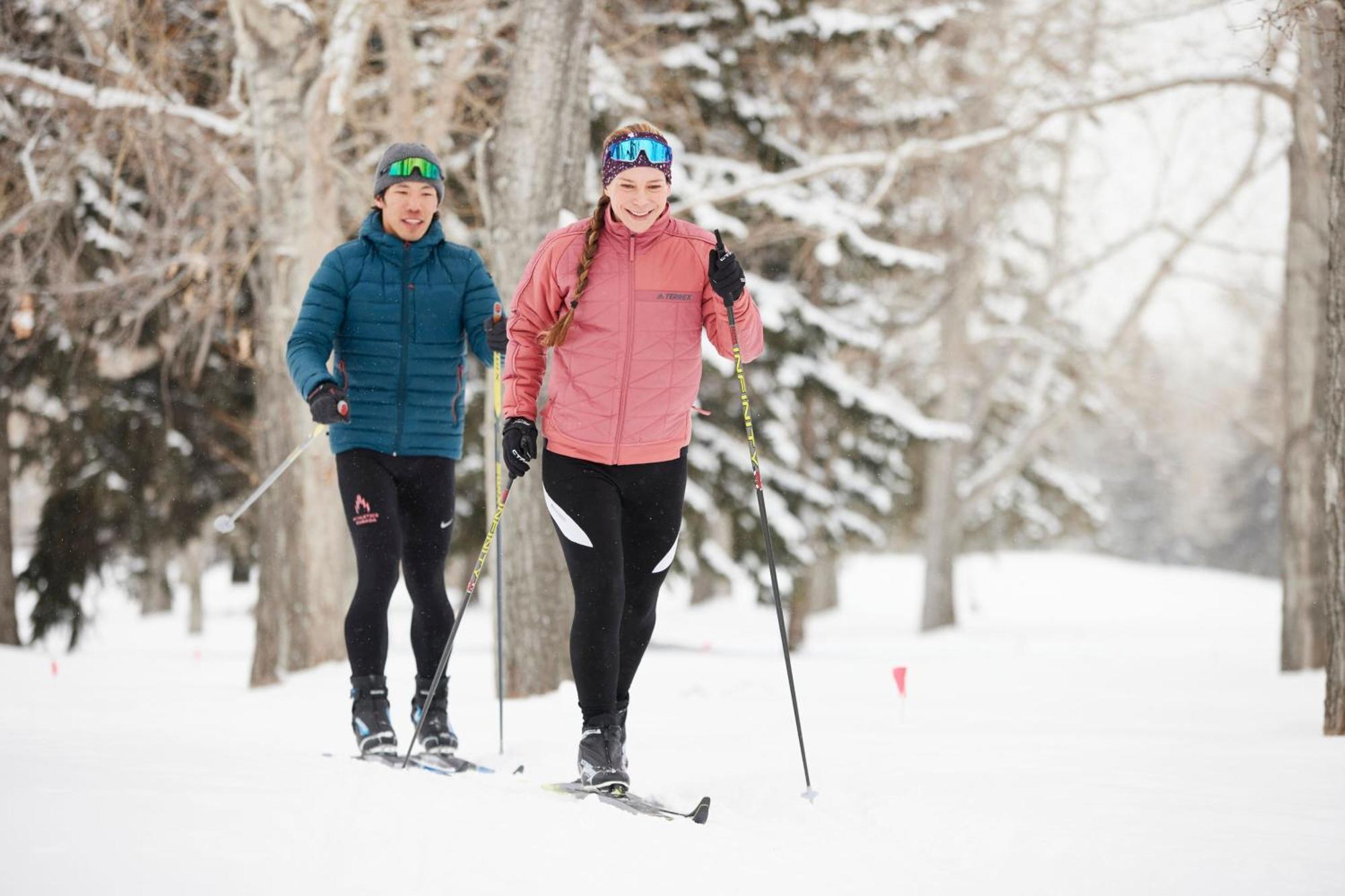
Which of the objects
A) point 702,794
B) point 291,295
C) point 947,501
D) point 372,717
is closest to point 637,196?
point 702,794

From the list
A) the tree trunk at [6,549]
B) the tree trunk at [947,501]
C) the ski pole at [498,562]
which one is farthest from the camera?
the tree trunk at [947,501]

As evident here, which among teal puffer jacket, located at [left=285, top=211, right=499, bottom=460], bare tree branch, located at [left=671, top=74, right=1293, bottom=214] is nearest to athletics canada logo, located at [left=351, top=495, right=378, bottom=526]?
teal puffer jacket, located at [left=285, top=211, right=499, bottom=460]

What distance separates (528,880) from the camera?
2.71m

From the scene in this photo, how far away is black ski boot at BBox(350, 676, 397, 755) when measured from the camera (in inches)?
163

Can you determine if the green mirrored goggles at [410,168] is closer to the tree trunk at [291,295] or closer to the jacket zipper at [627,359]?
the jacket zipper at [627,359]

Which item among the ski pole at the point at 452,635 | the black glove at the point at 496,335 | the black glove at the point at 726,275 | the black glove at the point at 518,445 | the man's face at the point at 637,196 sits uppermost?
the man's face at the point at 637,196

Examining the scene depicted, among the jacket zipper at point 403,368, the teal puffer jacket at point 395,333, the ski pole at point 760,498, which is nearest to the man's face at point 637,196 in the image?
the ski pole at point 760,498

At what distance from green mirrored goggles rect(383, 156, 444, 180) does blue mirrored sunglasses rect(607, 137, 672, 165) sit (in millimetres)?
947

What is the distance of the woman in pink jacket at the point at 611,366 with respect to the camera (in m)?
3.70

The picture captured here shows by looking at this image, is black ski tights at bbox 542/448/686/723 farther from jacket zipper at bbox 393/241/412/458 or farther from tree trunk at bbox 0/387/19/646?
tree trunk at bbox 0/387/19/646

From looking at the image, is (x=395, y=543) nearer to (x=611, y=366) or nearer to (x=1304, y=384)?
(x=611, y=366)

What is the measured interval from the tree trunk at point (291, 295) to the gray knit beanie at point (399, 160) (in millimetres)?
4070

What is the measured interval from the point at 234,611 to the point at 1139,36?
24.1 m

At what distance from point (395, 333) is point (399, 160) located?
61 centimetres
